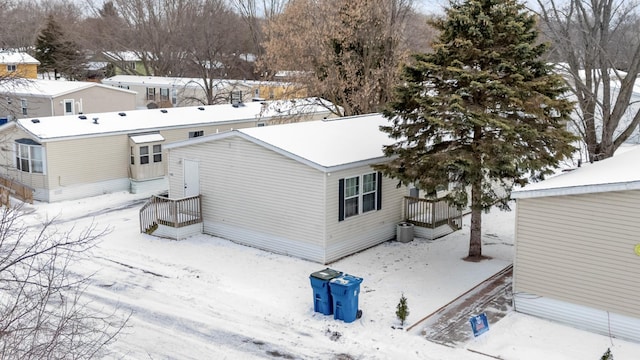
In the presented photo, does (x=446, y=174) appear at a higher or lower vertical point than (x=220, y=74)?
lower

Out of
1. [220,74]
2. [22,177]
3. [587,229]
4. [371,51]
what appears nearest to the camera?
[587,229]

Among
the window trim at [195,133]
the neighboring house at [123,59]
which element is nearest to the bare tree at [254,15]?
the neighboring house at [123,59]

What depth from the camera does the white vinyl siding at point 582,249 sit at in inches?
482

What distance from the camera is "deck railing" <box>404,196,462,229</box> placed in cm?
1942

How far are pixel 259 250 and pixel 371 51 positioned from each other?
14437mm

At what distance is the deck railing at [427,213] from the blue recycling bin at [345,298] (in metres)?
6.67

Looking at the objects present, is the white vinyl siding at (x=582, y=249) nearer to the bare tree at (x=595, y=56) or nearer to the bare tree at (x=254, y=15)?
the bare tree at (x=595, y=56)

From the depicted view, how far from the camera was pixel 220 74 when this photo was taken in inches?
2188

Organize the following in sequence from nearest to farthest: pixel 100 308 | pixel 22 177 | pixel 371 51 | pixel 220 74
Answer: pixel 100 308
pixel 22 177
pixel 371 51
pixel 220 74

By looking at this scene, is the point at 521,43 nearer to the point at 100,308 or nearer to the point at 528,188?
the point at 528,188

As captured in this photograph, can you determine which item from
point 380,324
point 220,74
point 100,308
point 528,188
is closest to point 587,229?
point 528,188

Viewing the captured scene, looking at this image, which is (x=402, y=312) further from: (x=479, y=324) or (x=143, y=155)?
(x=143, y=155)

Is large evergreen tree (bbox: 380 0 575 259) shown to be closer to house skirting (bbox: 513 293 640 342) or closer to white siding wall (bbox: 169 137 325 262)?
white siding wall (bbox: 169 137 325 262)

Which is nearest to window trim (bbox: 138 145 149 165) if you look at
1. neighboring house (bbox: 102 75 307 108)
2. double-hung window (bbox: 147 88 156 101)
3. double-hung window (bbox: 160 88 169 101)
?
neighboring house (bbox: 102 75 307 108)
